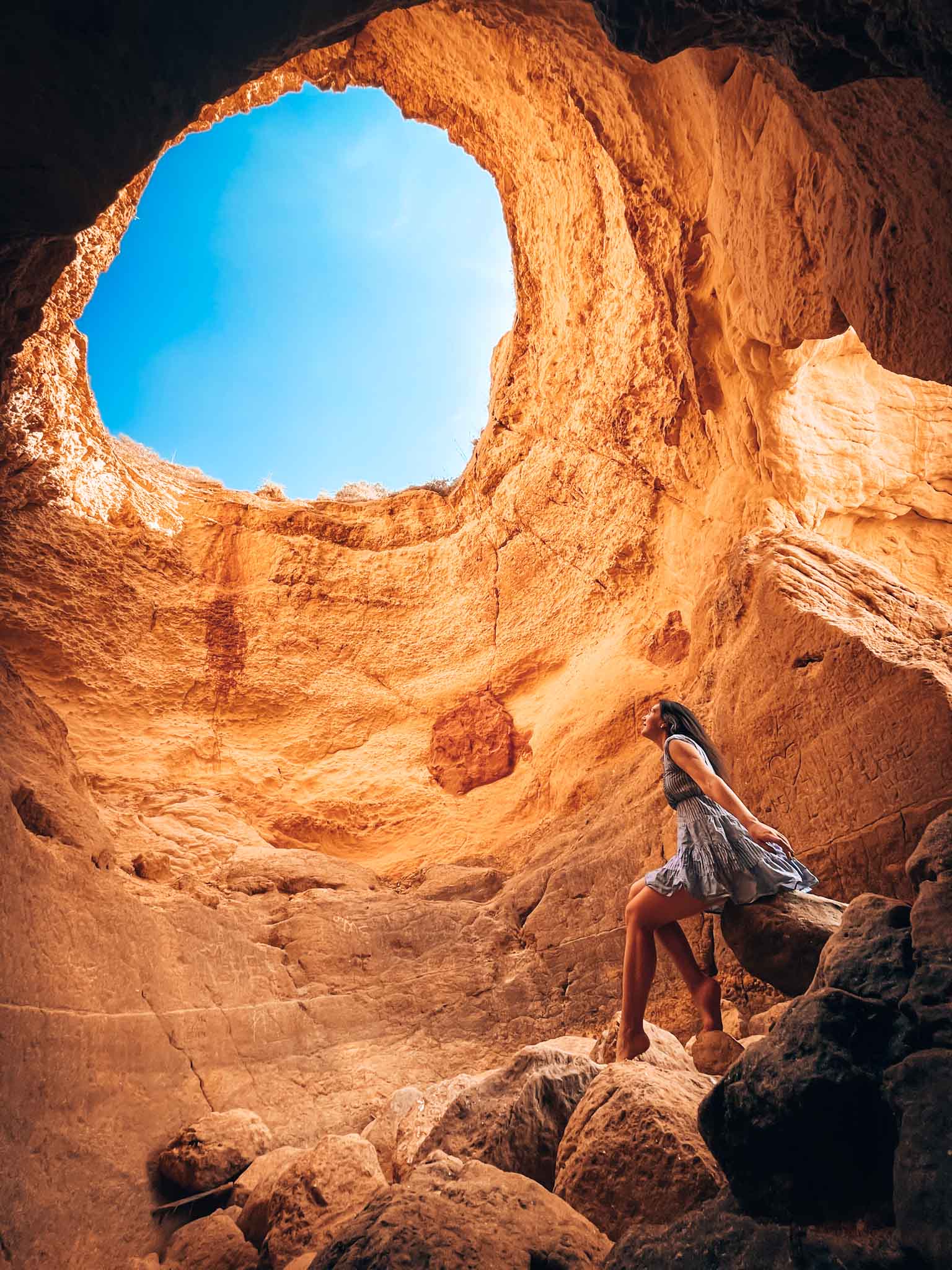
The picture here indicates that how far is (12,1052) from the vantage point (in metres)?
2.93

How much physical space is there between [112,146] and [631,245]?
5.46 meters

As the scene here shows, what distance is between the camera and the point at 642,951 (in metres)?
3.27

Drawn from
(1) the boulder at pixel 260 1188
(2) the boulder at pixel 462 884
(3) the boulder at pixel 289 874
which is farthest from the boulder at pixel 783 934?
(3) the boulder at pixel 289 874

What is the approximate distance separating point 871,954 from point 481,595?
7407 millimetres

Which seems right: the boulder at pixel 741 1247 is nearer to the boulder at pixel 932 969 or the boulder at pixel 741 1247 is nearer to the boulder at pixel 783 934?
the boulder at pixel 932 969

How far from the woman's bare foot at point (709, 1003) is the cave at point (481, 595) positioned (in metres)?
0.90

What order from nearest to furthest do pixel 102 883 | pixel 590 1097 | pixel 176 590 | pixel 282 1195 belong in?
pixel 590 1097 < pixel 282 1195 < pixel 102 883 < pixel 176 590

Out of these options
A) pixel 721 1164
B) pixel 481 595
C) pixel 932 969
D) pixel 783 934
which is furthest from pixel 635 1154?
pixel 481 595

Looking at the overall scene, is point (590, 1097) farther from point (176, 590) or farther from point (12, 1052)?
point (176, 590)

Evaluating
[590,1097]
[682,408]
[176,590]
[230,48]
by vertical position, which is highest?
[682,408]

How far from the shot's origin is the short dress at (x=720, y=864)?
315cm

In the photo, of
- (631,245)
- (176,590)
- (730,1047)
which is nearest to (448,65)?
(631,245)

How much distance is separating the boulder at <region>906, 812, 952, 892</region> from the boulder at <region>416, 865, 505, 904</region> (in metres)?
4.50

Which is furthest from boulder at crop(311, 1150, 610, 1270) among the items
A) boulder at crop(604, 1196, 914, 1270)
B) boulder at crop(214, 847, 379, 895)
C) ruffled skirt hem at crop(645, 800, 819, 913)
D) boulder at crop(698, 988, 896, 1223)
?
boulder at crop(214, 847, 379, 895)
